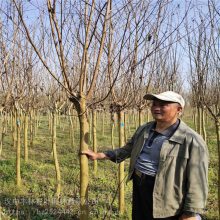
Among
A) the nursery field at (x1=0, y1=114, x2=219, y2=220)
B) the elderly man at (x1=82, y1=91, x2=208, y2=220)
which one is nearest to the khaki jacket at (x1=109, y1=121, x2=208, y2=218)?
the elderly man at (x1=82, y1=91, x2=208, y2=220)

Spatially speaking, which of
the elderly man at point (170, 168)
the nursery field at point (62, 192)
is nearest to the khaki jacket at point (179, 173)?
the elderly man at point (170, 168)

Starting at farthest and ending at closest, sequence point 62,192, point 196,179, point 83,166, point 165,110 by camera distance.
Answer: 1. point 62,192
2. point 83,166
3. point 165,110
4. point 196,179

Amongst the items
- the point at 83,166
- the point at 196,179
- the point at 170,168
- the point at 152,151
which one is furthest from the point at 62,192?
the point at 196,179

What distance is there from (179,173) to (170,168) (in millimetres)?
82

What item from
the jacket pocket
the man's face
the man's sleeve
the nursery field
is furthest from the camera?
the nursery field

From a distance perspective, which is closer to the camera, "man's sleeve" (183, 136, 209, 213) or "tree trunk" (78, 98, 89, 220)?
"man's sleeve" (183, 136, 209, 213)

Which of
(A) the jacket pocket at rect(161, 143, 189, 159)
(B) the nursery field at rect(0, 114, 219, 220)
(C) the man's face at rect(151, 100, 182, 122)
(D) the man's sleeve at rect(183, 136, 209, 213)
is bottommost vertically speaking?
(B) the nursery field at rect(0, 114, 219, 220)

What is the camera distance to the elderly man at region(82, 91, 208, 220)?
245 centimetres

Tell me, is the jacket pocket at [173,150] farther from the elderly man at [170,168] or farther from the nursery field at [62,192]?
the nursery field at [62,192]

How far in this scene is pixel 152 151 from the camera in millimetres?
2674

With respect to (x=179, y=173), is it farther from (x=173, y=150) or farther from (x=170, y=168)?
(x=173, y=150)

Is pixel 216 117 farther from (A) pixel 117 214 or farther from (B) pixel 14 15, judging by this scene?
(B) pixel 14 15

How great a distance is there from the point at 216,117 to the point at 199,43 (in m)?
1.35

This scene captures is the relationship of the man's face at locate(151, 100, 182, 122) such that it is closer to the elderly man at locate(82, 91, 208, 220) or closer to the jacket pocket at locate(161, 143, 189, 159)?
the elderly man at locate(82, 91, 208, 220)
